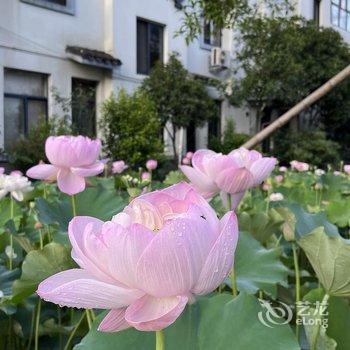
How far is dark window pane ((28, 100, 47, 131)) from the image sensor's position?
6.60m

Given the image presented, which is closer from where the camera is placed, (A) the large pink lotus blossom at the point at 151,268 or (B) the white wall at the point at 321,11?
(A) the large pink lotus blossom at the point at 151,268

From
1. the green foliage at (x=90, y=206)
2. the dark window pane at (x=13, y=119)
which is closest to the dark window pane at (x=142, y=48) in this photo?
the dark window pane at (x=13, y=119)

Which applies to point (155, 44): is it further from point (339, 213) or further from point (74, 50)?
point (339, 213)

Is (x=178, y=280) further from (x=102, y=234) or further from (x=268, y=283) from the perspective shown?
(x=268, y=283)

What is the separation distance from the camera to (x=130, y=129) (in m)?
6.45

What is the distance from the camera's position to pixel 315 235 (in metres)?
0.53

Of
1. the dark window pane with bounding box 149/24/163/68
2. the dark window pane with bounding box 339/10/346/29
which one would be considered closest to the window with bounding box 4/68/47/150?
the dark window pane with bounding box 149/24/163/68

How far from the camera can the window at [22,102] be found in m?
6.38

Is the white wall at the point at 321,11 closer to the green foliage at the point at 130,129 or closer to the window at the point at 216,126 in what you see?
the window at the point at 216,126

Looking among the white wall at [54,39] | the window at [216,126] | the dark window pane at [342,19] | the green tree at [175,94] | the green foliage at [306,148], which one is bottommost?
the green foliage at [306,148]

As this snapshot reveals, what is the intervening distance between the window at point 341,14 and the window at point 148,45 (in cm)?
526

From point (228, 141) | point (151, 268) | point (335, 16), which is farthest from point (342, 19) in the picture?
point (151, 268)

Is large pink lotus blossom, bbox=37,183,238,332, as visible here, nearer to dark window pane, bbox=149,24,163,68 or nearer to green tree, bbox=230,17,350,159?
dark window pane, bbox=149,24,163,68

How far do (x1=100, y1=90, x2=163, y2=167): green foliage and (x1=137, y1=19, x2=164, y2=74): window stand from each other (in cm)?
152
